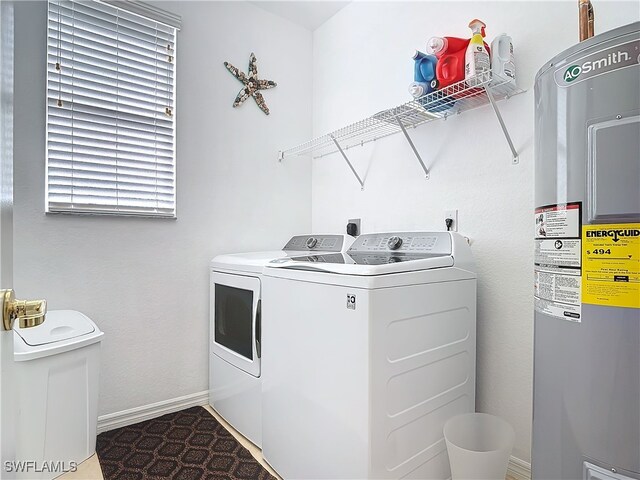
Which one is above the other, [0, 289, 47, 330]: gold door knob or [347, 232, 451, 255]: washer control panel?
[347, 232, 451, 255]: washer control panel

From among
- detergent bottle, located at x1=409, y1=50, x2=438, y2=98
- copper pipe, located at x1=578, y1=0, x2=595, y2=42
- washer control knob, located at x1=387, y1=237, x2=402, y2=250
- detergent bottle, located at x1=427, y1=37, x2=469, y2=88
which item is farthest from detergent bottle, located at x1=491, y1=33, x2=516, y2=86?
washer control knob, located at x1=387, y1=237, x2=402, y2=250

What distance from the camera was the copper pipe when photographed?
112 cm

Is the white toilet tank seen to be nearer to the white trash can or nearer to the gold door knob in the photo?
the gold door knob

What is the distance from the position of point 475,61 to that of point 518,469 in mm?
1829

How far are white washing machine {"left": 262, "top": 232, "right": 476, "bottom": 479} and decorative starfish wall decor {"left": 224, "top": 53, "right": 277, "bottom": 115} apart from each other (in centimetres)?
144

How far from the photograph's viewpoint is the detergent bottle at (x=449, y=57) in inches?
67.7

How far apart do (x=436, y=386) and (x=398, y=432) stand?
0.28 meters

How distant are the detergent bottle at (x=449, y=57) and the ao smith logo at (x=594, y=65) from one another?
Result: 2.50ft

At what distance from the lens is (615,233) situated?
91 centimetres

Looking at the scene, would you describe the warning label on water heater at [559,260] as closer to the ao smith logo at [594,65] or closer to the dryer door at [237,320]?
the ao smith logo at [594,65]

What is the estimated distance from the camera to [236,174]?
102 inches

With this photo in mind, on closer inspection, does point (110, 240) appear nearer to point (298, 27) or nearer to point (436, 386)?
point (436, 386)

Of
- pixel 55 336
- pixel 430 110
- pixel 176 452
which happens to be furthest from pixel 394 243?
pixel 55 336

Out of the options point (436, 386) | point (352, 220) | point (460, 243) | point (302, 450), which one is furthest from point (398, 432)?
point (352, 220)
